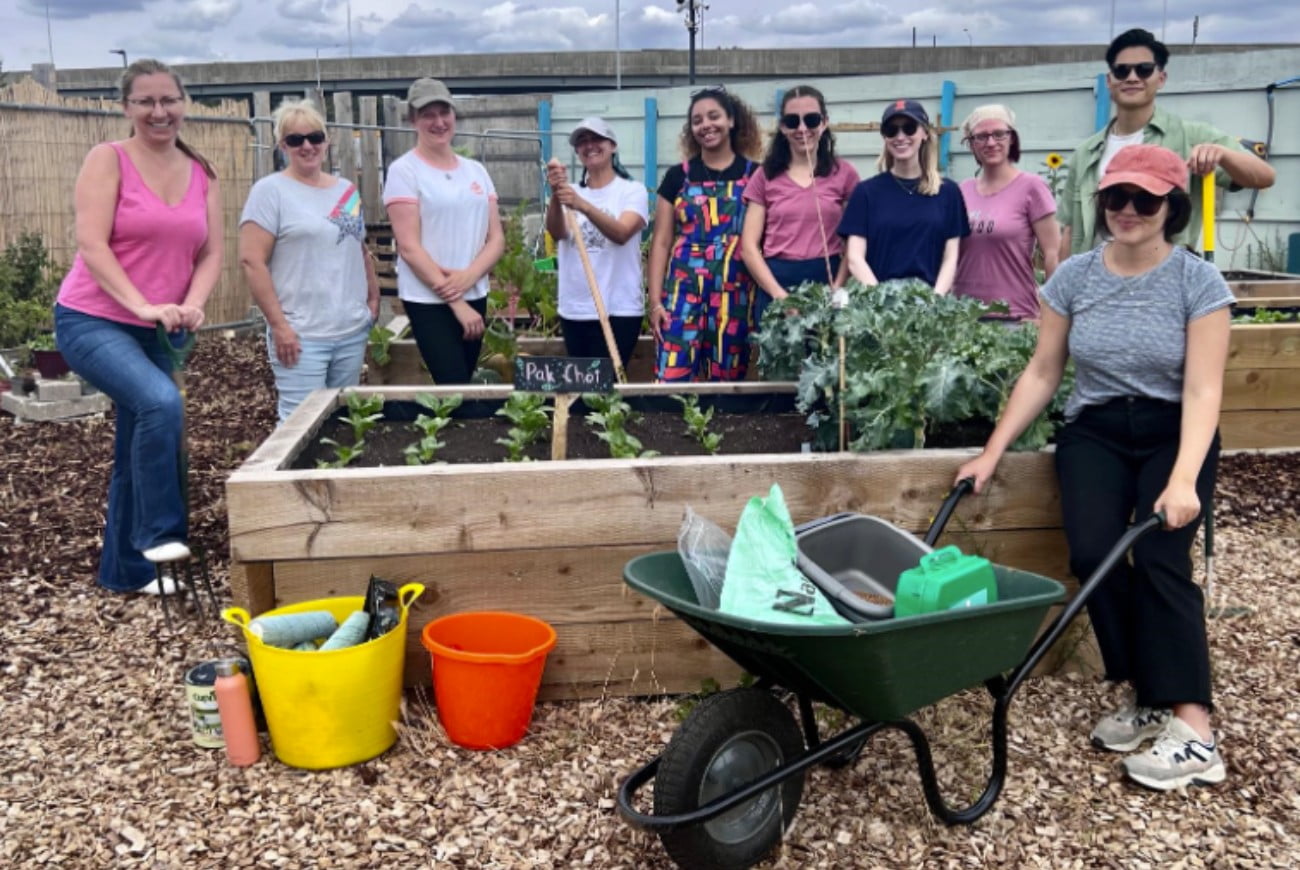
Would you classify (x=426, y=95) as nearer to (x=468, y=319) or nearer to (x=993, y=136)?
(x=468, y=319)

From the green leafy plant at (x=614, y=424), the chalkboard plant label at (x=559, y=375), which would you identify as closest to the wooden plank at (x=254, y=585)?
the chalkboard plant label at (x=559, y=375)

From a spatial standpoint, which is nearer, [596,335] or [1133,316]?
[1133,316]

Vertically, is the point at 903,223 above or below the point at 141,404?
above

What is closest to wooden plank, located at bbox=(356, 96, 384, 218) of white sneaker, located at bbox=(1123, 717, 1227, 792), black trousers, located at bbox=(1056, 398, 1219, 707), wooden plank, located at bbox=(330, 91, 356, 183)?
wooden plank, located at bbox=(330, 91, 356, 183)

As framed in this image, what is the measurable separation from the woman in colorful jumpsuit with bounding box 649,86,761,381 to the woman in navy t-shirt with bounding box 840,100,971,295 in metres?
0.61

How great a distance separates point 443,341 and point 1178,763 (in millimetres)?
3190

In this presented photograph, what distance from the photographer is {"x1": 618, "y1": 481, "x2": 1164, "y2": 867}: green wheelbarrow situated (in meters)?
2.22

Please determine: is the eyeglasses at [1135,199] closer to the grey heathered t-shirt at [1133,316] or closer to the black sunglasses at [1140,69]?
the grey heathered t-shirt at [1133,316]

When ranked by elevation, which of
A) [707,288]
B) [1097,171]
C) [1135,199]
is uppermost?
[1097,171]

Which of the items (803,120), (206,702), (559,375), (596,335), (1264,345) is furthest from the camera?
(1264,345)

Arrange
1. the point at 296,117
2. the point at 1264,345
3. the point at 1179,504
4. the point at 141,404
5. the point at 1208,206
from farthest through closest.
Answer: the point at 1264,345 < the point at 296,117 < the point at 1208,206 < the point at 141,404 < the point at 1179,504

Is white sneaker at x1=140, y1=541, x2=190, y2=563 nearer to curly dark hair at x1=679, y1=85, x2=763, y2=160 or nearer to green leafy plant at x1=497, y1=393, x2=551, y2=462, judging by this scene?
green leafy plant at x1=497, y1=393, x2=551, y2=462

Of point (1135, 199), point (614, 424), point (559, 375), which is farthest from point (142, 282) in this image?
point (1135, 199)

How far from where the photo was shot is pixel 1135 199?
9.28ft
